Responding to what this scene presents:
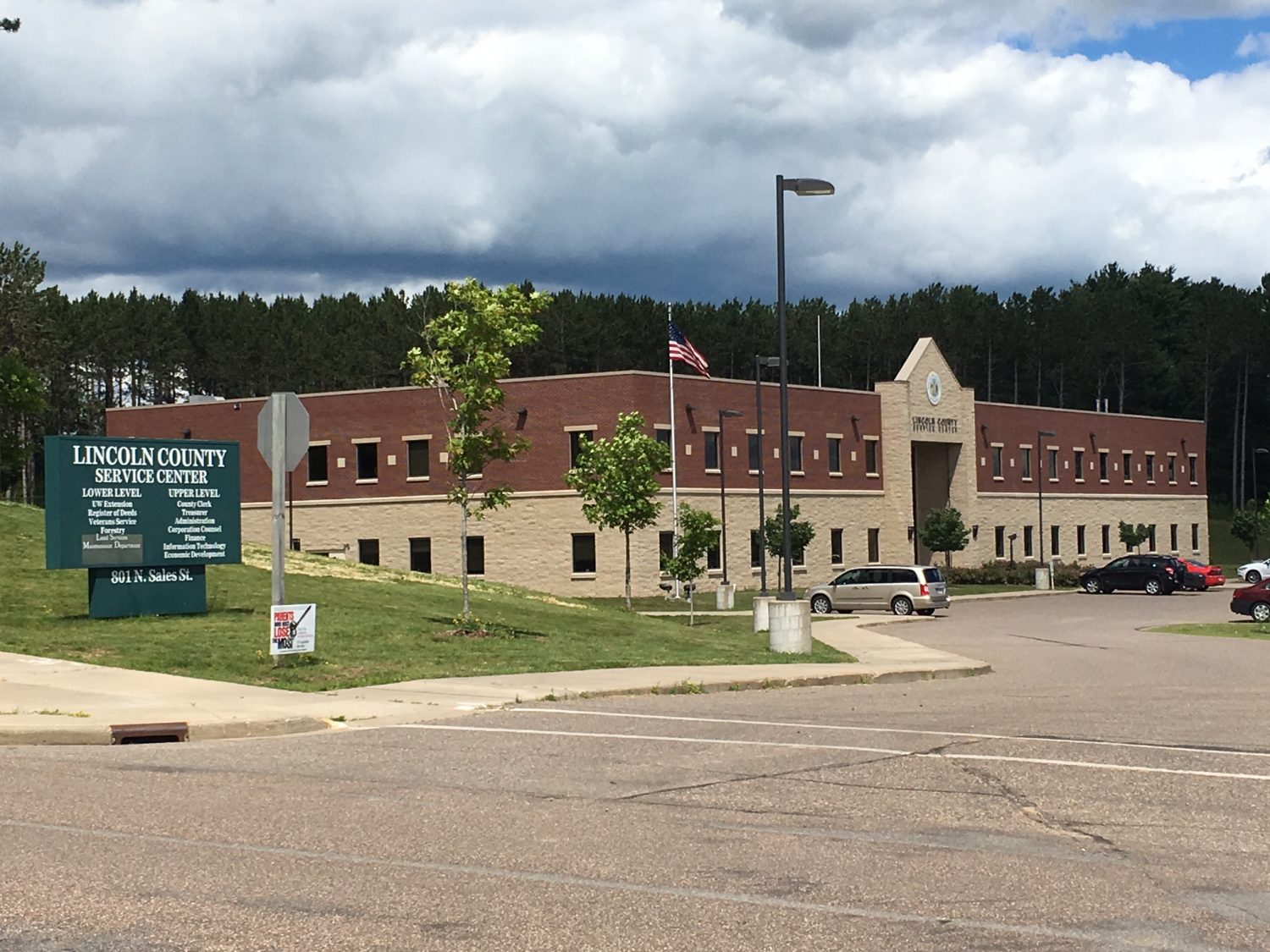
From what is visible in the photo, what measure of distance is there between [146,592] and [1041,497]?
64.3m

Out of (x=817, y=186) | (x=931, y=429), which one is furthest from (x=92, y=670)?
(x=931, y=429)

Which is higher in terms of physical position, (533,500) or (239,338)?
(239,338)

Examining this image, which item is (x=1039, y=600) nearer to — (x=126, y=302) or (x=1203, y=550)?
(x=1203, y=550)

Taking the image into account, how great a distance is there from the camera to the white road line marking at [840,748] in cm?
1253

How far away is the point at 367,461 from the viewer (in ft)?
230

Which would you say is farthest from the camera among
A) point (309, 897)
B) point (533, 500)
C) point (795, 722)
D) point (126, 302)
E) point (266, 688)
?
point (126, 302)

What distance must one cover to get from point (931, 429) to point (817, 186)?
54.3 m

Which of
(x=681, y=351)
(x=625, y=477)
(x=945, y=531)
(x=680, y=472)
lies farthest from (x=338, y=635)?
(x=945, y=531)

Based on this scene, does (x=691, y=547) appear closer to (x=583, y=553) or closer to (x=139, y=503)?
(x=583, y=553)

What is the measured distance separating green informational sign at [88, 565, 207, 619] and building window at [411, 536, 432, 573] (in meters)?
43.0

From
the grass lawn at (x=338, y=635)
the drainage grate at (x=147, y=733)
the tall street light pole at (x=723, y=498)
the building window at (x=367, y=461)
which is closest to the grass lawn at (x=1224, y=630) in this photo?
the grass lawn at (x=338, y=635)

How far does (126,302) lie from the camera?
126 metres

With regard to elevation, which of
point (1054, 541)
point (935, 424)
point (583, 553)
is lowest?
point (1054, 541)

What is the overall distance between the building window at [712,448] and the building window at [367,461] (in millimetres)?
14713
